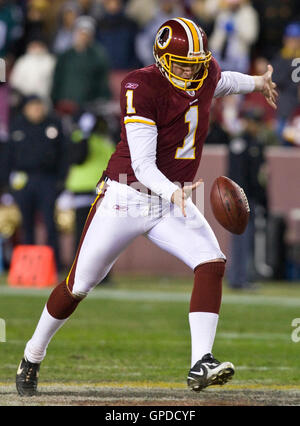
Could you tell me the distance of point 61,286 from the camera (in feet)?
18.7

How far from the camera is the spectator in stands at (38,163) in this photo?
12.1 meters

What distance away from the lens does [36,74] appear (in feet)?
47.1

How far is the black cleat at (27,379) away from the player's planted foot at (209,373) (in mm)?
928

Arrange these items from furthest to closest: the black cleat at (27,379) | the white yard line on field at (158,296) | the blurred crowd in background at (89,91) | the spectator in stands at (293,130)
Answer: the spectator in stands at (293,130), the blurred crowd in background at (89,91), the white yard line on field at (158,296), the black cleat at (27,379)

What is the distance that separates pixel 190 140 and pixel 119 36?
9.69 metres

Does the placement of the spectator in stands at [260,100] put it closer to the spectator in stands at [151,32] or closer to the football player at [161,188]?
the spectator in stands at [151,32]

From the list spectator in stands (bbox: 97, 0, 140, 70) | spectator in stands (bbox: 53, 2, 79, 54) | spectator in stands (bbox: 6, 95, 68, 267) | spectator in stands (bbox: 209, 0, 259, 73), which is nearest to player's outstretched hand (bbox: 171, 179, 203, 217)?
spectator in stands (bbox: 6, 95, 68, 267)

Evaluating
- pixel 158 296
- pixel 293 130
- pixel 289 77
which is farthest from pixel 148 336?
pixel 289 77

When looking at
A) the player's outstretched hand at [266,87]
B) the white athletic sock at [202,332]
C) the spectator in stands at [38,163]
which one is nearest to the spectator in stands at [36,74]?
the spectator in stands at [38,163]

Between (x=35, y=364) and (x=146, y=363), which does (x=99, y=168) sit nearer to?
(x=146, y=363)

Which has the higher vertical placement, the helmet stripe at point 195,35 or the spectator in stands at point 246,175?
the helmet stripe at point 195,35

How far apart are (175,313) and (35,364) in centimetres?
393

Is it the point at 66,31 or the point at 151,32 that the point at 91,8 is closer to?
the point at 66,31
